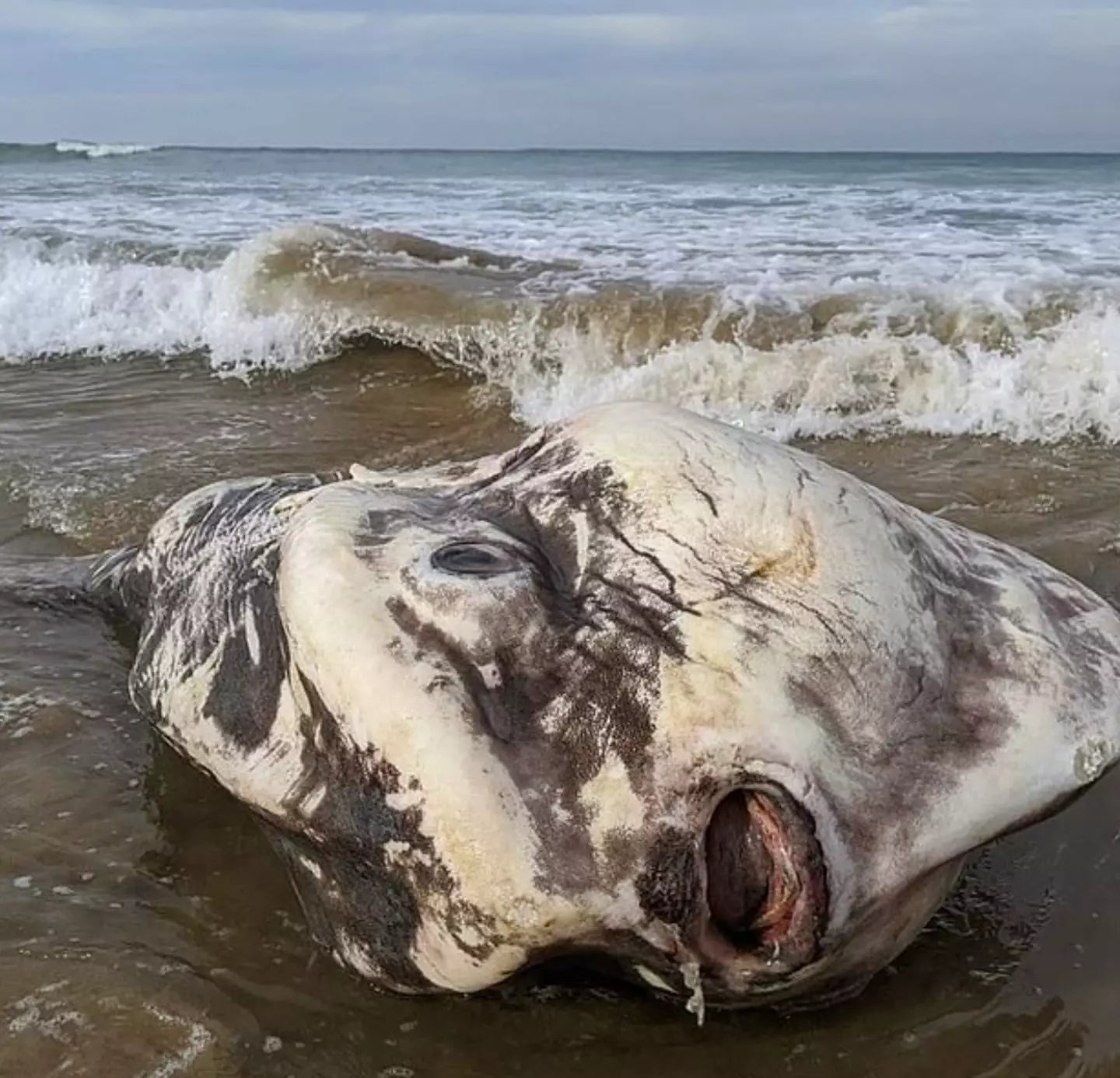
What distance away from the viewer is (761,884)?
2068 millimetres

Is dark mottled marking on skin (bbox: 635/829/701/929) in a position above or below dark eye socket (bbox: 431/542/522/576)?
below

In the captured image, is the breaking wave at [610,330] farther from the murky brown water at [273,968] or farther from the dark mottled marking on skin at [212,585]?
the dark mottled marking on skin at [212,585]

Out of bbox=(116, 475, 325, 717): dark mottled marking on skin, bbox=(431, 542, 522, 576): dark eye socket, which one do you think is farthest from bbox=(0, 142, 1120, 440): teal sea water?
bbox=(431, 542, 522, 576): dark eye socket

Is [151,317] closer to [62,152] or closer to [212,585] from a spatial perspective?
[212,585]

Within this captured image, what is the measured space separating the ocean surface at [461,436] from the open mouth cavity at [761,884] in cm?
31

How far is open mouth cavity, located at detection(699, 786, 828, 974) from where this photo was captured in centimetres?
201

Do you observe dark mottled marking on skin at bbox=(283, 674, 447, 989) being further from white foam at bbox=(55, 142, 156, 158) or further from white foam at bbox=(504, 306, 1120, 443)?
white foam at bbox=(55, 142, 156, 158)

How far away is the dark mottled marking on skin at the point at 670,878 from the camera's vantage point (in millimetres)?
2010

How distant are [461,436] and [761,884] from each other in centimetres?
479

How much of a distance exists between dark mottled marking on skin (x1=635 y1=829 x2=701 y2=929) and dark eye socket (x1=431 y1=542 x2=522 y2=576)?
53 cm

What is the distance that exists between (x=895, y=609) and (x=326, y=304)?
725 centimetres

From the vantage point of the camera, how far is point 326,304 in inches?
354

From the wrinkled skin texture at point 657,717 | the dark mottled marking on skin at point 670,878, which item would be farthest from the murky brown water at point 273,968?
the dark mottled marking on skin at point 670,878

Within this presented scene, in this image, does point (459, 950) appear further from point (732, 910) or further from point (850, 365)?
point (850, 365)
